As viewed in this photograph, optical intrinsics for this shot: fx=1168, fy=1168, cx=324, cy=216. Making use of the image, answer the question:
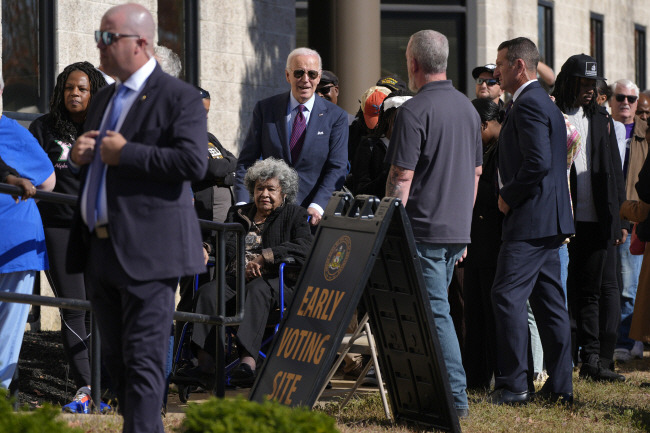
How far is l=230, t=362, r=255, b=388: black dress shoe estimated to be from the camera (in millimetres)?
8039

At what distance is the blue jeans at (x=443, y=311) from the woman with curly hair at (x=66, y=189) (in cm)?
220

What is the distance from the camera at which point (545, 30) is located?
18797 mm

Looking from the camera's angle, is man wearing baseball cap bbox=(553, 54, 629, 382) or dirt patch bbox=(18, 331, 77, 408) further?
man wearing baseball cap bbox=(553, 54, 629, 382)

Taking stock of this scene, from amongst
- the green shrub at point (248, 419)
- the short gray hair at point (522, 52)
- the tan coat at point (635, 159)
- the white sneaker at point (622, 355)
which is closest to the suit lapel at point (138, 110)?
the green shrub at point (248, 419)

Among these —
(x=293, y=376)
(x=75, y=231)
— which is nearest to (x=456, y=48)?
(x=293, y=376)

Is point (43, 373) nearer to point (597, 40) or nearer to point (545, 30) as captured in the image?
point (545, 30)

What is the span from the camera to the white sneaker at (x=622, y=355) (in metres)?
10.3

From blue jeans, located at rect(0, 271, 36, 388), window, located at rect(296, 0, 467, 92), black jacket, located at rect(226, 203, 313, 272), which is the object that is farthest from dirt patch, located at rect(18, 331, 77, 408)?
window, located at rect(296, 0, 467, 92)

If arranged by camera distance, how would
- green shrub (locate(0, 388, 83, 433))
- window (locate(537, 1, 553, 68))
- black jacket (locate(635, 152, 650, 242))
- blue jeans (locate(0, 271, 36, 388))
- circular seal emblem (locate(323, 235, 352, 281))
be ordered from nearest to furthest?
green shrub (locate(0, 388, 83, 433)), circular seal emblem (locate(323, 235, 352, 281)), blue jeans (locate(0, 271, 36, 388)), black jacket (locate(635, 152, 650, 242)), window (locate(537, 1, 553, 68))

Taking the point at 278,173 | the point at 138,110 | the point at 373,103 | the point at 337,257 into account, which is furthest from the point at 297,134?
the point at 138,110

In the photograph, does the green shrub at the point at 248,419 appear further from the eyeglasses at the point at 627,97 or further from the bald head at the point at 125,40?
the eyeglasses at the point at 627,97

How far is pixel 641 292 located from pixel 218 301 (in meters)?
3.08

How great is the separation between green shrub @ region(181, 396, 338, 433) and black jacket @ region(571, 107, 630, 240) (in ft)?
16.9

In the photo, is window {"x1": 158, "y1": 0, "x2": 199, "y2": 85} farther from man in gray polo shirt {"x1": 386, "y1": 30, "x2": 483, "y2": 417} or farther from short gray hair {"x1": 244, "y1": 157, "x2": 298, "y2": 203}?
man in gray polo shirt {"x1": 386, "y1": 30, "x2": 483, "y2": 417}
